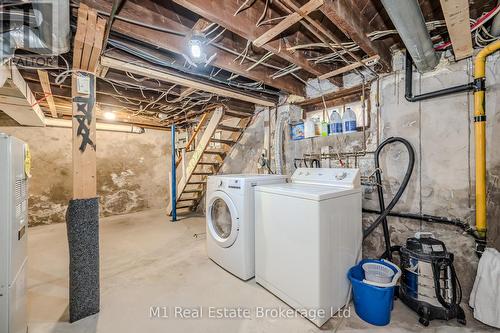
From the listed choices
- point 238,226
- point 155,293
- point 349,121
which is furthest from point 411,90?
point 155,293

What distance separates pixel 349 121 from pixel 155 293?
2672mm

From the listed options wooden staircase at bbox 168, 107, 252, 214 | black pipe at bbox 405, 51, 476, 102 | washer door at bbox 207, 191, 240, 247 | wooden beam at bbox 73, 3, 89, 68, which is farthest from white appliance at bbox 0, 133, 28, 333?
black pipe at bbox 405, 51, 476, 102

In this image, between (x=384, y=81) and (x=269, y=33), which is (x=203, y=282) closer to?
(x=269, y=33)

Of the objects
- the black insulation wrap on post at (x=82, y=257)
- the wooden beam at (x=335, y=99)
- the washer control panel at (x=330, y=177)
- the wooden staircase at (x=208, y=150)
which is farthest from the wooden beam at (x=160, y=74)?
the washer control panel at (x=330, y=177)

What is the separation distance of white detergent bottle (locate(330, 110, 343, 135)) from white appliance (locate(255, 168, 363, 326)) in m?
0.62

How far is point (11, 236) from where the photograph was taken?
4.10ft

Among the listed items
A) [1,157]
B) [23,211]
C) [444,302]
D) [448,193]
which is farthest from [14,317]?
[448,193]

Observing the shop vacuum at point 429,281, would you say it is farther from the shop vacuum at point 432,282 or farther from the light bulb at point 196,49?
the light bulb at point 196,49

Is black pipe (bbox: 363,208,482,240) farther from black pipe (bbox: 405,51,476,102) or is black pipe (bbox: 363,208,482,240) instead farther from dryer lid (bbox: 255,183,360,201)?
black pipe (bbox: 405,51,476,102)

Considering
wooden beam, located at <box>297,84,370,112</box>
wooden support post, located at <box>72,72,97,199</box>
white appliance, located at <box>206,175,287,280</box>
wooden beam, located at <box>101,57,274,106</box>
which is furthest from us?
wooden beam, located at <box>297,84,370,112</box>

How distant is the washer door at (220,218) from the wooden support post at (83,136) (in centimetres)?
117

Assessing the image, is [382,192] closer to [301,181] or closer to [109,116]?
[301,181]

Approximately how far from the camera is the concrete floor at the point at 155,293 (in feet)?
5.22

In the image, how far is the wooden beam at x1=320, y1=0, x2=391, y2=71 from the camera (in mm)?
1333
